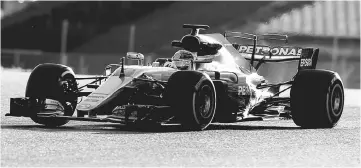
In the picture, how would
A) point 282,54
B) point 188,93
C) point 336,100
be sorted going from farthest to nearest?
point 282,54 → point 336,100 → point 188,93

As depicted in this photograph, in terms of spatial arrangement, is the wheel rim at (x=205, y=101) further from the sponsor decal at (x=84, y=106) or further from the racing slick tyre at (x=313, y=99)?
the racing slick tyre at (x=313, y=99)

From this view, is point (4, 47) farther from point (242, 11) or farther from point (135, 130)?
point (135, 130)

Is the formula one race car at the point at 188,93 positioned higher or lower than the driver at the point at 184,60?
lower

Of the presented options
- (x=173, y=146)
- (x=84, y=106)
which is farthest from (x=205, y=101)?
(x=173, y=146)

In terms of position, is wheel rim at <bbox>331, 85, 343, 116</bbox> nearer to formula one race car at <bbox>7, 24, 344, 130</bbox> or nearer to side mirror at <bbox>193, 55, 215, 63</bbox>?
formula one race car at <bbox>7, 24, 344, 130</bbox>

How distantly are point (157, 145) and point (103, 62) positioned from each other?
86.6 ft

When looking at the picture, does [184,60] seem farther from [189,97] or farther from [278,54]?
[278,54]

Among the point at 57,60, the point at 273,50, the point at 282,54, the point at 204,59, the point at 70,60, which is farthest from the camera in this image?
the point at 70,60

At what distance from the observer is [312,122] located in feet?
43.1

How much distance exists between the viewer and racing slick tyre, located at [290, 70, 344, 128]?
12952mm

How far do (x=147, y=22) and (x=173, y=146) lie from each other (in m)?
46.4

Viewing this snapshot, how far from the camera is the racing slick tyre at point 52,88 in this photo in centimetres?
1233

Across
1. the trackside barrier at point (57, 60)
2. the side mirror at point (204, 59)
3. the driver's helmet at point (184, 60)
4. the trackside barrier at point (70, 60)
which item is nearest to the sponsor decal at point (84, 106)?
the driver's helmet at point (184, 60)

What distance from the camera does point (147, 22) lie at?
183 ft
